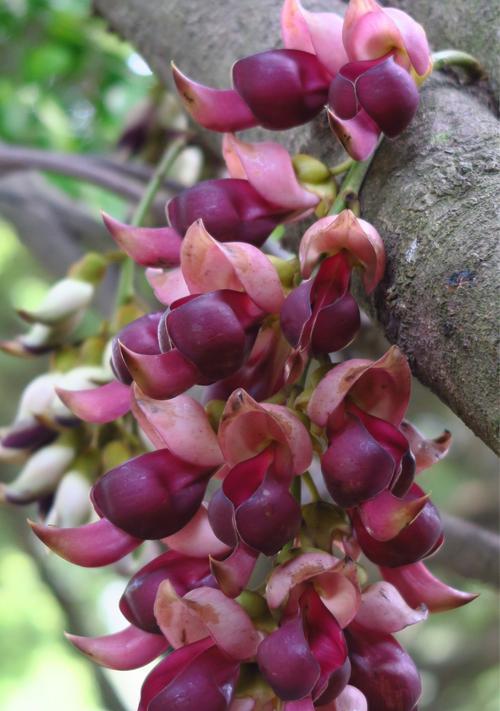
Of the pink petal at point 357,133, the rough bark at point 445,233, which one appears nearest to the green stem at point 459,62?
the rough bark at point 445,233

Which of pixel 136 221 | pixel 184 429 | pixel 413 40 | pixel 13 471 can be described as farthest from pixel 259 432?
pixel 13 471

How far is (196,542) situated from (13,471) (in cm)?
173

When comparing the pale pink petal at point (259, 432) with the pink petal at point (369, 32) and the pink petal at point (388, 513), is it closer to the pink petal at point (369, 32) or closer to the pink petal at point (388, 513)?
the pink petal at point (388, 513)

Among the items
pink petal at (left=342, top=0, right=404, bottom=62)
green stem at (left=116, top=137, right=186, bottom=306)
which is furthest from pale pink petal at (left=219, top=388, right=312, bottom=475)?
green stem at (left=116, top=137, right=186, bottom=306)

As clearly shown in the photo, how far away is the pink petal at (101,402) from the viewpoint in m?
0.56

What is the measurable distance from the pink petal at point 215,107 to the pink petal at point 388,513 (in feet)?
0.83

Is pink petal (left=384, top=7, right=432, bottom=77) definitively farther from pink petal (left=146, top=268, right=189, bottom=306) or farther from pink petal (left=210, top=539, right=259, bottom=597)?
pink petal (left=210, top=539, right=259, bottom=597)

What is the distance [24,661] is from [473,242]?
3349 millimetres

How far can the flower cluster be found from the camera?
1.75ft

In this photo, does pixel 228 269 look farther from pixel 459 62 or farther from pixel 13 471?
pixel 13 471

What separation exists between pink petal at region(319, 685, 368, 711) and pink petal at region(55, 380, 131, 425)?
200 mm

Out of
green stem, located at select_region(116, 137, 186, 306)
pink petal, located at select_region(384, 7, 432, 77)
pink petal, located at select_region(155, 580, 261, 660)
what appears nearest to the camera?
pink petal, located at select_region(155, 580, 261, 660)

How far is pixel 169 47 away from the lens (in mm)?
1016

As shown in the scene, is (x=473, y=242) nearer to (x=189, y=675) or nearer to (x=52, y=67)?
(x=189, y=675)
